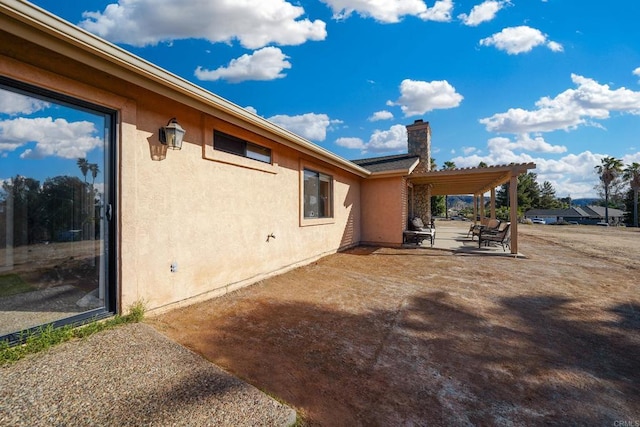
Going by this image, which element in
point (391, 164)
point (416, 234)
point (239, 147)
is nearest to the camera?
point (239, 147)

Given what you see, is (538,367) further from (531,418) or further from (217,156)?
(217,156)

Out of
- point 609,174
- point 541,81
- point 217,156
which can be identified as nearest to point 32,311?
point 217,156

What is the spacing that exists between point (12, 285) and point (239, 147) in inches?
127

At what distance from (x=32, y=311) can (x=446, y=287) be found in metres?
5.73

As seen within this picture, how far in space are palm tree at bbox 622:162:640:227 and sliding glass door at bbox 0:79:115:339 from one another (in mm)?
56101

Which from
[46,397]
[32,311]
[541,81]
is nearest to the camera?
[46,397]

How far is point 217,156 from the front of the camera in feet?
13.4

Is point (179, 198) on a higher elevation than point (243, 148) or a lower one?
lower

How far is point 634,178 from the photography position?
3744cm

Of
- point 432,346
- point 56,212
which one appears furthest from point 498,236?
point 56,212

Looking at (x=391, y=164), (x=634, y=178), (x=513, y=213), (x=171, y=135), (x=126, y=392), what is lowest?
(x=126, y=392)

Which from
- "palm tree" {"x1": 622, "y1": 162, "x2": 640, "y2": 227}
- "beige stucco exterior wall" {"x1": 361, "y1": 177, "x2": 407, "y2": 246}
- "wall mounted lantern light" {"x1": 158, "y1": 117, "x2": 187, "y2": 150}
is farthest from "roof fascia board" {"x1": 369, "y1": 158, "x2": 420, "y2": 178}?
"palm tree" {"x1": 622, "y1": 162, "x2": 640, "y2": 227}

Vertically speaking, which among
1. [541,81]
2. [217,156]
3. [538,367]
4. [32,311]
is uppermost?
[541,81]

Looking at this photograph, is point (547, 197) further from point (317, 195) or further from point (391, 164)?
point (317, 195)
